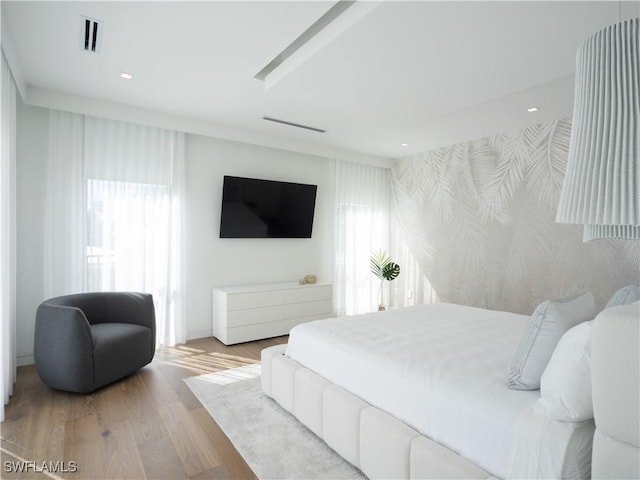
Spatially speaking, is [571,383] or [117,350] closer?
[571,383]

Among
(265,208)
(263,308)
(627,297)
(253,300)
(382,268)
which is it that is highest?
(265,208)

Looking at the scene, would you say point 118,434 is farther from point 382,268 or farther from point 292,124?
point 382,268

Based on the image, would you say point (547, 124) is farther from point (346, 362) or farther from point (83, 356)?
point (83, 356)

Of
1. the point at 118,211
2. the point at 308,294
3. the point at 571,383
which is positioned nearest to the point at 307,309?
the point at 308,294

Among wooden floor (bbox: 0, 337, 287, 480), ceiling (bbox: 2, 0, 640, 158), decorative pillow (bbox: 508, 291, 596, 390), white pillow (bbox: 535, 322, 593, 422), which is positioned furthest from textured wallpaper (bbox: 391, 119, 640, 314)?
wooden floor (bbox: 0, 337, 287, 480)

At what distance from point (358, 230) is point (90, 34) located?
4.47 m

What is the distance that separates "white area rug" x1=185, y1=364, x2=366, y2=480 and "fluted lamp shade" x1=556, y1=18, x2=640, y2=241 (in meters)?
1.86

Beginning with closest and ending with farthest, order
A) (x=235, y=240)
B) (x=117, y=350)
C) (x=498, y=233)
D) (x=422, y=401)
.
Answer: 1. (x=422, y=401)
2. (x=117, y=350)
3. (x=498, y=233)
4. (x=235, y=240)

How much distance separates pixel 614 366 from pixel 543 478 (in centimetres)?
→ 53

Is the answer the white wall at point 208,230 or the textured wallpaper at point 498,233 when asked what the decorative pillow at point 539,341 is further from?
the white wall at point 208,230

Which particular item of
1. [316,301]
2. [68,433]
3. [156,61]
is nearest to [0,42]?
[156,61]

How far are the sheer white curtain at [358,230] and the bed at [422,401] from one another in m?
2.99

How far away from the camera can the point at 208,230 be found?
4734 millimetres

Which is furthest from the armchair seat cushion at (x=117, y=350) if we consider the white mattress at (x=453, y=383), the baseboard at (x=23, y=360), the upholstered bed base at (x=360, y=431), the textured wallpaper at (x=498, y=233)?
the textured wallpaper at (x=498, y=233)
